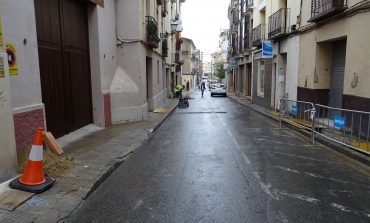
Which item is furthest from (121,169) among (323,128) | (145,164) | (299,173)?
(323,128)

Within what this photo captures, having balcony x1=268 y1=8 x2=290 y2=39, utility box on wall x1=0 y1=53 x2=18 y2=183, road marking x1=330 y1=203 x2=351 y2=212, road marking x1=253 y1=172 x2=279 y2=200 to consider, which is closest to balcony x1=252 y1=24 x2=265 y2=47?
balcony x1=268 y1=8 x2=290 y2=39

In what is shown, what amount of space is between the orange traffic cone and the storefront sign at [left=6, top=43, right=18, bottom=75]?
1723 millimetres

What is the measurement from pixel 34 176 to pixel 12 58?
2.37 meters

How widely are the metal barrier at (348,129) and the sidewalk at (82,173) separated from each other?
513 cm

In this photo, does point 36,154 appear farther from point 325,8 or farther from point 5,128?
point 325,8

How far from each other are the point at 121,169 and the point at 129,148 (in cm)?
158

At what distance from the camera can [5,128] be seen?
503 cm

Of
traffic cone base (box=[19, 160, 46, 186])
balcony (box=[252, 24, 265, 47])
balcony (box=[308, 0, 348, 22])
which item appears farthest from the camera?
balcony (box=[252, 24, 265, 47])

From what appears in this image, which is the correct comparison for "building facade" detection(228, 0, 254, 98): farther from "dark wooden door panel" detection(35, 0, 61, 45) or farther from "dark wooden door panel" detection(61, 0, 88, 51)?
"dark wooden door panel" detection(35, 0, 61, 45)

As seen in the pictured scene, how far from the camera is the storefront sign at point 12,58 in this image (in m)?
5.90

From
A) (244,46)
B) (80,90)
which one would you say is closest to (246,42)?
(244,46)

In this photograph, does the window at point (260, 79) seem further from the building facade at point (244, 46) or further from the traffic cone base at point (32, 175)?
the traffic cone base at point (32, 175)

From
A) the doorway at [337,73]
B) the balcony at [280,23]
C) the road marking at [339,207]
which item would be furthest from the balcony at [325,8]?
the road marking at [339,207]

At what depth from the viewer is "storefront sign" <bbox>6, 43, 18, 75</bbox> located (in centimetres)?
590
